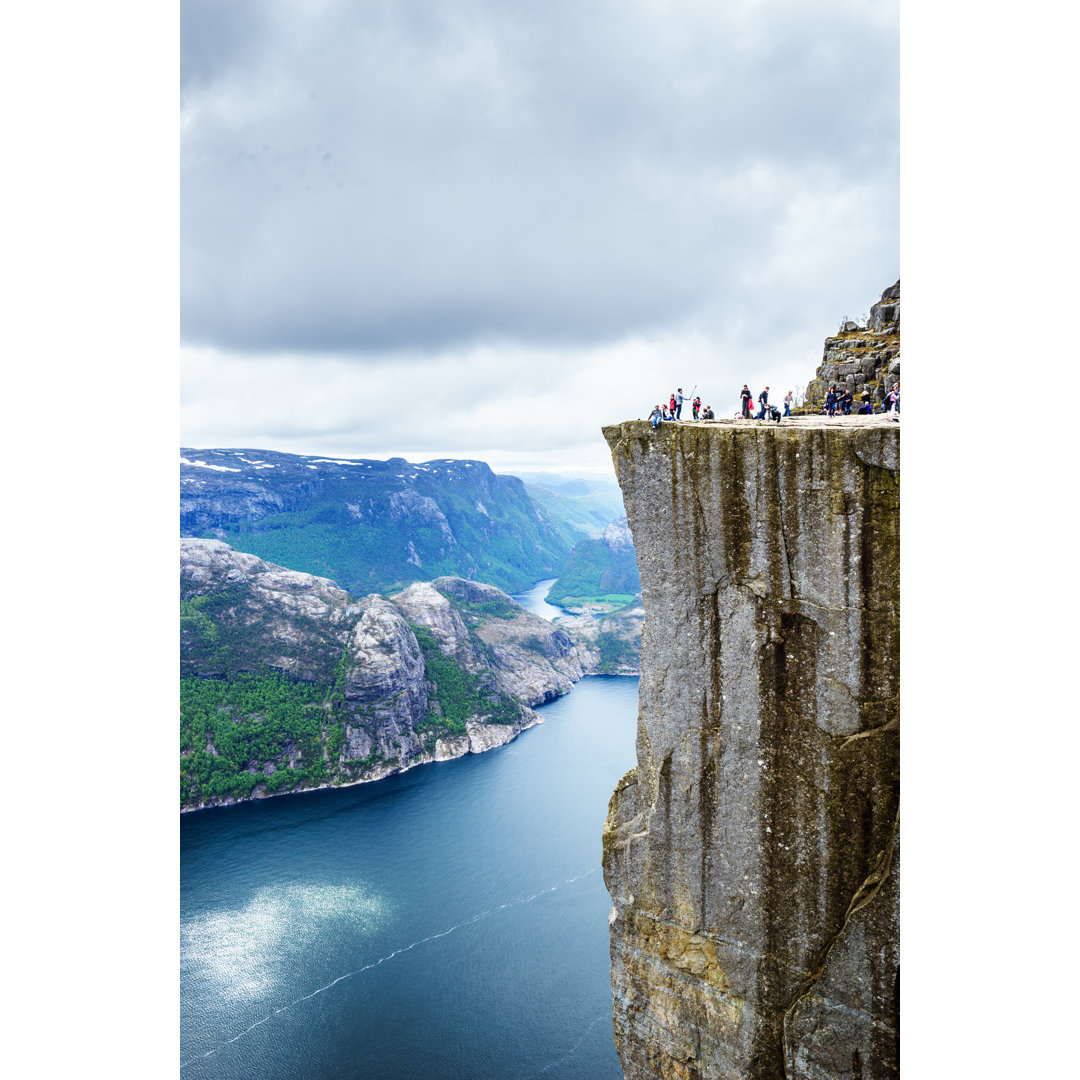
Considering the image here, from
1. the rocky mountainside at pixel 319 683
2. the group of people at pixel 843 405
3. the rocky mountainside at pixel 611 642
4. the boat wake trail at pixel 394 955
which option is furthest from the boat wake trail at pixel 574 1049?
the rocky mountainside at pixel 611 642

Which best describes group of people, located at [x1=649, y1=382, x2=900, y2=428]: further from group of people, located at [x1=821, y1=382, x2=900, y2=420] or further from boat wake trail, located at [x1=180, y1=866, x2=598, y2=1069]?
boat wake trail, located at [x1=180, y1=866, x2=598, y2=1069]

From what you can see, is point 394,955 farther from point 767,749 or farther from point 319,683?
point 319,683

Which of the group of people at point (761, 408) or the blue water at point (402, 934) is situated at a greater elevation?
the group of people at point (761, 408)

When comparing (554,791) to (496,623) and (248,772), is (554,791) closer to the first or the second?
(248,772)

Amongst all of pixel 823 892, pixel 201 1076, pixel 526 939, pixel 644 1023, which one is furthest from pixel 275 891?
pixel 823 892

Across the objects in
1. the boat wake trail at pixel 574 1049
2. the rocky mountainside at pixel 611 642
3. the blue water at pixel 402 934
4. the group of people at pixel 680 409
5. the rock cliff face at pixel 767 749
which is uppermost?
the group of people at pixel 680 409

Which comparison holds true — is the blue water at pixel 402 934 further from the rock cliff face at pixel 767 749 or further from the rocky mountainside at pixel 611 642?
the rocky mountainside at pixel 611 642
